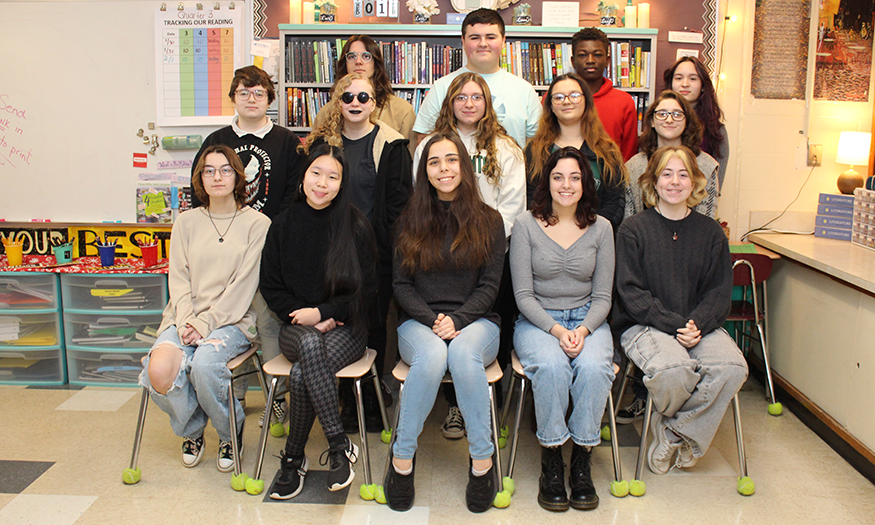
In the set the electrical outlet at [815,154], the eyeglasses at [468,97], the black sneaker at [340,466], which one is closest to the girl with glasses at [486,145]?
the eyeglasses at [468,97]

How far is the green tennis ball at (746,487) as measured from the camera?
2160 mm

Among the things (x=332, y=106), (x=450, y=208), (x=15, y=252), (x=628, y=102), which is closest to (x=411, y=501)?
(x=450, y=208)

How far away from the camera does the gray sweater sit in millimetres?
2312

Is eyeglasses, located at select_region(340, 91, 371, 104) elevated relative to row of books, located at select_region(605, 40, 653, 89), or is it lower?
lower

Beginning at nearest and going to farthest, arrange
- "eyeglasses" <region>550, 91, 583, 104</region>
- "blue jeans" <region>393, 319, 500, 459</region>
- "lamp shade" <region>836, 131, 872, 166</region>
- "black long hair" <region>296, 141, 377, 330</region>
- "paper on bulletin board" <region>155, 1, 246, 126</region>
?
"blue jeans" <region>393, 319, 500, 459</region>, "black long hair" <region>296, 141, 377, 330</region>, "eyeglasses" <region>550, 91, 583, 104</region>, "lamp shade" <region>836, 131, 872, 166</region>, "paper on bulletin board" <region>155, 1, 246, 126</region>

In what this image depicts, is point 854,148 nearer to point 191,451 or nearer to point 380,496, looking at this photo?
point 380,496

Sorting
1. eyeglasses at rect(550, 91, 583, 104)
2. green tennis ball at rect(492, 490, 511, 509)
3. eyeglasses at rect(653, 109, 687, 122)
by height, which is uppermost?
eyeglasses at rect(550, 91, 583, 104)

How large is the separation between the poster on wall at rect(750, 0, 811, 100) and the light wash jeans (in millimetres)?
1909

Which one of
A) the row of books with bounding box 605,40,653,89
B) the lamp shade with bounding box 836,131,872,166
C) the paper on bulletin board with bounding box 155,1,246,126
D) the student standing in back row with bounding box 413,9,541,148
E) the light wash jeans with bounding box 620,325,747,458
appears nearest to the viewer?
the light wash jeans with bounding box 620,325,747,458

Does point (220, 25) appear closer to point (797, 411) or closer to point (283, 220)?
point (283, 220)

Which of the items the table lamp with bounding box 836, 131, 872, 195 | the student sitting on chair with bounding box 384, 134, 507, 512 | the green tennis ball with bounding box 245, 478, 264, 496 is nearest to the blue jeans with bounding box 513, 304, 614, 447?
the student sitting on chair with bounding box 384, 134, 507, 512

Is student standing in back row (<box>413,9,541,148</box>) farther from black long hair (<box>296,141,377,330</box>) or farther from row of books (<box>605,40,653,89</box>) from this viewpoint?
row of books (<box>605,40,653,89</box>)

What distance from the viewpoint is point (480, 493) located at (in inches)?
80.5

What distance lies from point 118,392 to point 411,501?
6.02 ft
